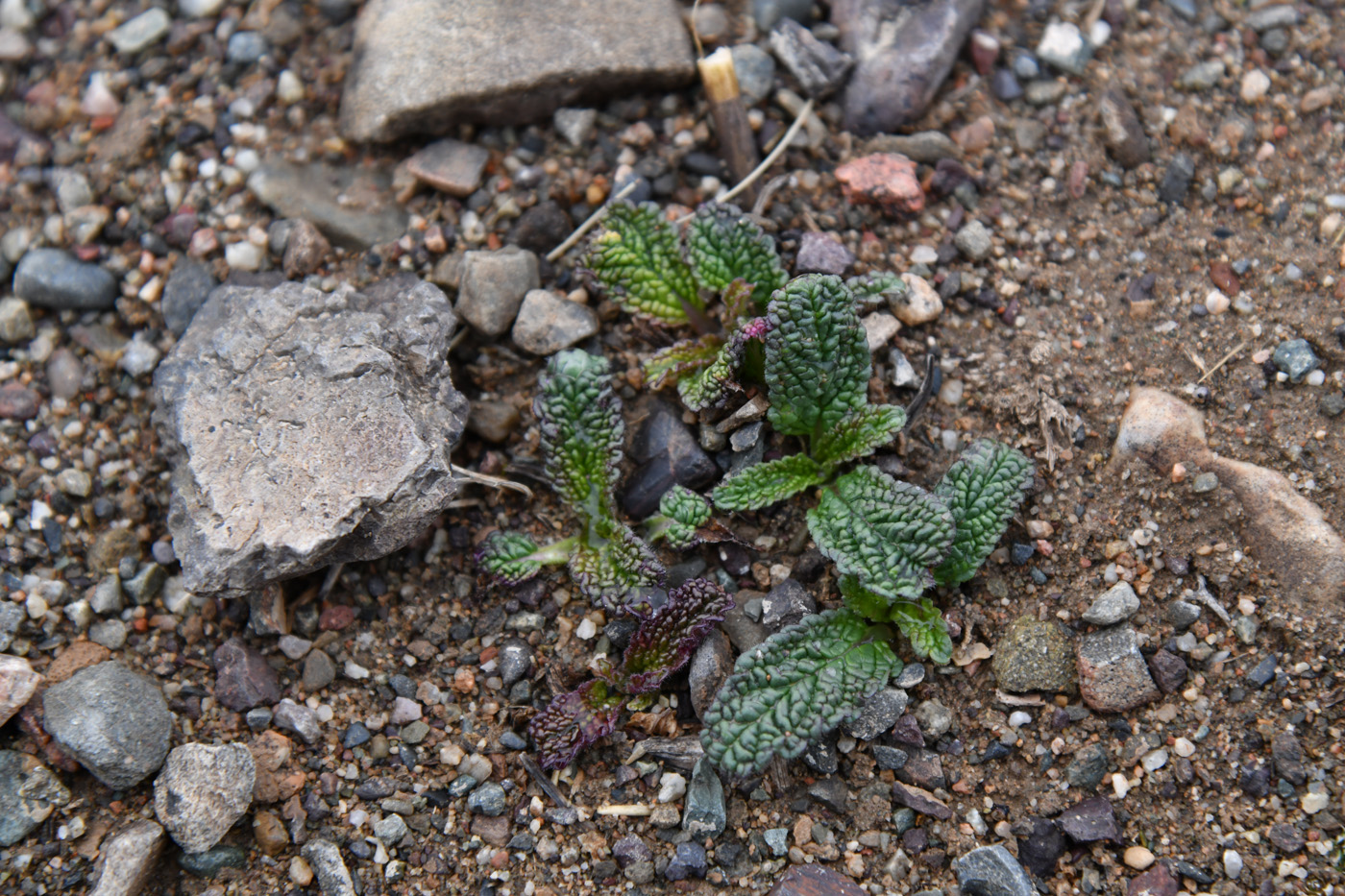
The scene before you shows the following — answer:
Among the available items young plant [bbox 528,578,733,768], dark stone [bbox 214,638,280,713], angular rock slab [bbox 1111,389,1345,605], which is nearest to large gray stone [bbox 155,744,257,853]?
dark stone [bbox 214,638,280,713]

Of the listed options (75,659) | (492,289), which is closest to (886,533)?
(492,289)

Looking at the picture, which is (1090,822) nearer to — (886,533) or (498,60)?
(886,533)

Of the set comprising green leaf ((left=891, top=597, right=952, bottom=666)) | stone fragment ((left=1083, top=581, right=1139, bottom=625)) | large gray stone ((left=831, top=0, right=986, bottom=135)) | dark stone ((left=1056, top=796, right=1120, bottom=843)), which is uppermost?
large gray stone ((left=831, top=0, right=986, bottom=135))

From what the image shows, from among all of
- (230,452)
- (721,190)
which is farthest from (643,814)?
(721,190)

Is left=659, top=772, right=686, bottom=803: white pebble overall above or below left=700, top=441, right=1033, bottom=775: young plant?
below

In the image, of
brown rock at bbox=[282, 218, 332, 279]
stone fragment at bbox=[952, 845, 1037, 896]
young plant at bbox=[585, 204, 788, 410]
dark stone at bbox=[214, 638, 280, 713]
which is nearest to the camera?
stone fragment at bbox=[952, 845, 1037, 896]

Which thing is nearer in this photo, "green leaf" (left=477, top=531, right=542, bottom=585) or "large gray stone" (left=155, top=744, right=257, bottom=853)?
"large gray stone" (left=155, top=744, right=257, bottom=853)

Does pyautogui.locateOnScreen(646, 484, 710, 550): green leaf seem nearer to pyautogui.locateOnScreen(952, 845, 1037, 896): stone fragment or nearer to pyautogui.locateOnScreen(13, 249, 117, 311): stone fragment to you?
pyautogui.locateOnScreen(952, 845, 1037, 896): stone fragment
